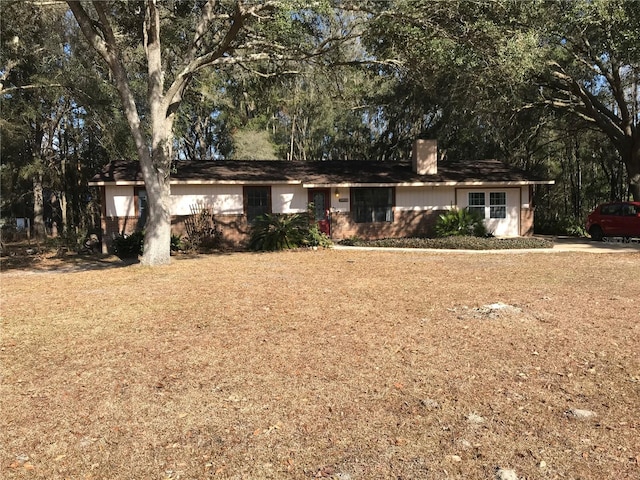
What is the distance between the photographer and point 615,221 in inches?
705

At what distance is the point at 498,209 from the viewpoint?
67.8ft

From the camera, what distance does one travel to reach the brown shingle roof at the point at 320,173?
60.5 feet

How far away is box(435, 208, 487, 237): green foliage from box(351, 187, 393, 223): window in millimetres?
2165

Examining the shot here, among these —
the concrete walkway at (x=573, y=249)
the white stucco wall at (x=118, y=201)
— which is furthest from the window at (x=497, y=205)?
the white stucco wall at (x=118, y=201)

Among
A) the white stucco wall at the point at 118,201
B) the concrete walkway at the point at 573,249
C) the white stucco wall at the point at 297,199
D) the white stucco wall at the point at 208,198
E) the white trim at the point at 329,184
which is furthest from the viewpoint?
the white stucco wall at the point at 208,198

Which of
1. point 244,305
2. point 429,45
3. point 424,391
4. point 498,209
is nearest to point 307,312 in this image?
point 244,305

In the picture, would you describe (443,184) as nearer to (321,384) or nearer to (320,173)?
(320,173)

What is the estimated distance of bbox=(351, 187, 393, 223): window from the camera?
65.0 feet

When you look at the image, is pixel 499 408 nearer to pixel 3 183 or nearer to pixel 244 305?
pixel 244 305

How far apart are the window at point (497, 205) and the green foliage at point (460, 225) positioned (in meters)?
1.49

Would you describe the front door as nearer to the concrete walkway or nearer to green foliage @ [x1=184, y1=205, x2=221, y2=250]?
the concrete walkway

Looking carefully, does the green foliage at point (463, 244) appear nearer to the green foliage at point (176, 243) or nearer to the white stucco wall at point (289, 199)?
the white stucco wall at point (289, 199)

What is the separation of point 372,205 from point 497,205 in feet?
18.0

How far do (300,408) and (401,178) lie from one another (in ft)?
56.3
